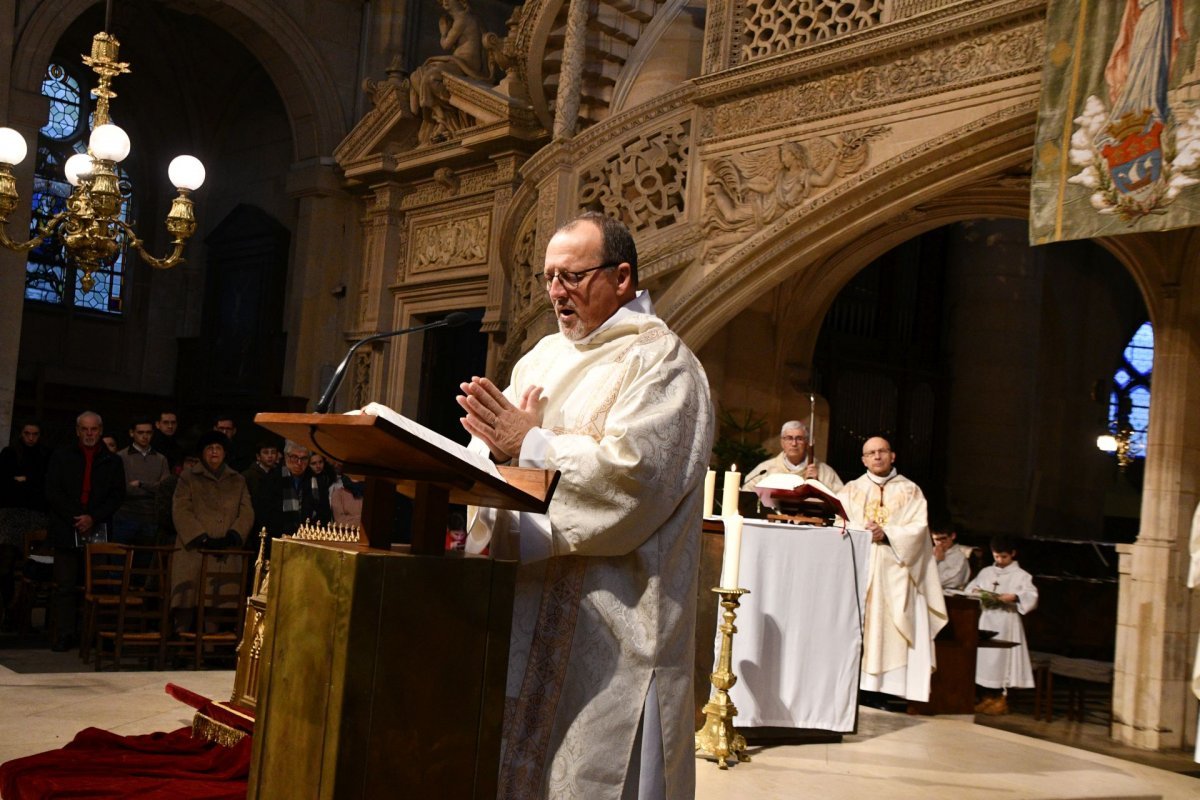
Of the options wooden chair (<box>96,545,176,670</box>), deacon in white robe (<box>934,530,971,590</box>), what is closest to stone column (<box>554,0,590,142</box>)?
wooden chair (<box>96,545,176,670</box>)

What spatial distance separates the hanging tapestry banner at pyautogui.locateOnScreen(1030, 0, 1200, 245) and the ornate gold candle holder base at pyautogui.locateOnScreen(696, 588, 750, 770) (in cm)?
273

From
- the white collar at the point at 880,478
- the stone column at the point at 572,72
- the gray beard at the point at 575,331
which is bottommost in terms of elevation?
the white collar at the point at 880,478

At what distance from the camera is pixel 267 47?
14836 mm

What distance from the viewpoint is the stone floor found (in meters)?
5.10

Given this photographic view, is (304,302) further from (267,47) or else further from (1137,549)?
(1137,549)

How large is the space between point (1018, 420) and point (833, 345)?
2724 millimetres

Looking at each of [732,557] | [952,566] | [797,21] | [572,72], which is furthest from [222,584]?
[952,566]

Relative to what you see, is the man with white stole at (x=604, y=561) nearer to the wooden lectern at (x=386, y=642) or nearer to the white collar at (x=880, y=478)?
the wooden lectern at (x=386, y=642)

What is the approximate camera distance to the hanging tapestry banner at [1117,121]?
242 inches

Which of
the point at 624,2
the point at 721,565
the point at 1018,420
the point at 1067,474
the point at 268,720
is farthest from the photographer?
the point at 1067,474

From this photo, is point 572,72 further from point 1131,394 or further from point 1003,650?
point 1131,394

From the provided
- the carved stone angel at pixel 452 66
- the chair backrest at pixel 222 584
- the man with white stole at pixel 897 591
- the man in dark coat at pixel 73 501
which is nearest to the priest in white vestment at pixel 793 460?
the man with white stole at pixel 897 591

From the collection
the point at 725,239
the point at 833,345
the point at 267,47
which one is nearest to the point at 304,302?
the point at 267,47

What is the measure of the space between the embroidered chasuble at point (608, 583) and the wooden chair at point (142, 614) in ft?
17.3
